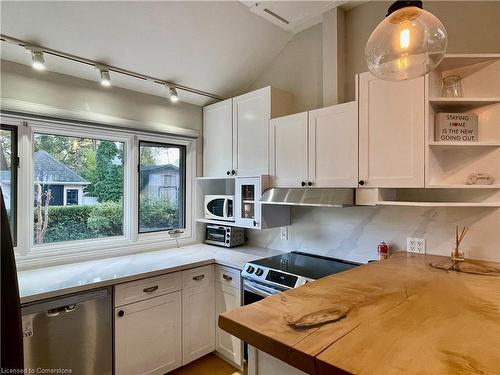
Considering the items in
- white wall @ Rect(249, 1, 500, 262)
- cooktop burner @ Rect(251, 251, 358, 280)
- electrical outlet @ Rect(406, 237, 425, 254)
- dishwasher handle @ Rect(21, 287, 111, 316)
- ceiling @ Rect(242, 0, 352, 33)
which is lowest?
dishwasher handle @ Rect(21, 287, 111, 316)

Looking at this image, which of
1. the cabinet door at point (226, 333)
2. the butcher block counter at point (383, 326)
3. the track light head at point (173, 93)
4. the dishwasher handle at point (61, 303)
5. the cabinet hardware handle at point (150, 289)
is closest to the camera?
the butcher block counter at point (383, 326)

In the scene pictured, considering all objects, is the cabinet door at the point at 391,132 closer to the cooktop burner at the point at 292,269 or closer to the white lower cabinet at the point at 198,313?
the cooktop burner at the point at 292,269

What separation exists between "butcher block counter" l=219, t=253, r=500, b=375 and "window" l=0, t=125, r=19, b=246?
2049mm

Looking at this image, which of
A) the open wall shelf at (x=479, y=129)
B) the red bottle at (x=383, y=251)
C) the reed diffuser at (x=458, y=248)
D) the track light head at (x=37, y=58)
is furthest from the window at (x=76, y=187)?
the reed diffuser at (x=458, y=248)

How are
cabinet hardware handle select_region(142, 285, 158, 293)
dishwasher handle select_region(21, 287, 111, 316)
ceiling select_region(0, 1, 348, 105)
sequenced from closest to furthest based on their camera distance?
dishwasher handle select_region(21, 287, 111, 316) < ceiling select_region(0, 1, 348, 105) < cabinet hardware handle select_region(142, 285, 158, 293)

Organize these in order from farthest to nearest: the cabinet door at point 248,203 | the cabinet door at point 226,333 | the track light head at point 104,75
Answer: the cabinet door at point 248,203 < the cabinet door at point 226,333 < the track light head at point 104,75

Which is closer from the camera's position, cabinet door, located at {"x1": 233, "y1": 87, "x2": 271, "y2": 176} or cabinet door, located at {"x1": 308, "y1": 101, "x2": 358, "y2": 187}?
cabinet door, located at {"x1": 308, "y1": 101, "x2": 358, "y2": 187}

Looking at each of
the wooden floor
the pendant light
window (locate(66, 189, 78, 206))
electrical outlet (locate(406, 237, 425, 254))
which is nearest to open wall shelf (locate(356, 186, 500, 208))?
electrical outlet (locate(406, 237, 425, 254))

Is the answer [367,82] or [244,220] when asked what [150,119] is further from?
[367,82]

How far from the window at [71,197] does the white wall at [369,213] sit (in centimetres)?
171

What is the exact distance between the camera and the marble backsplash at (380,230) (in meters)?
1.88

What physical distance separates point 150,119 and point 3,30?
1215mm

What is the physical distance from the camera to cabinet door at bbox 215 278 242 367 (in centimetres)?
247

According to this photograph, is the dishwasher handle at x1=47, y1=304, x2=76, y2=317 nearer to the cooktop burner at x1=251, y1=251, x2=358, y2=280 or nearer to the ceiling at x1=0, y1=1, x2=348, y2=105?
the cooktop burner at x1=251, y1=251, x2=358, y2=280
